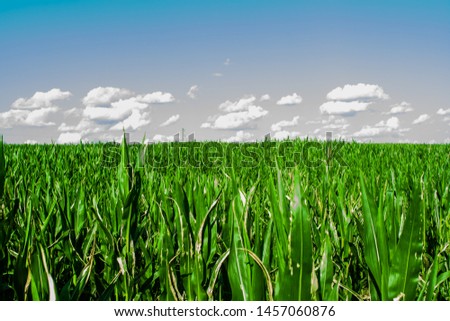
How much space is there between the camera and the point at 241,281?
959 millimetres

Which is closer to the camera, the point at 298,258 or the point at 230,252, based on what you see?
the point at 298,258

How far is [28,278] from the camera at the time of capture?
1077 millimetres

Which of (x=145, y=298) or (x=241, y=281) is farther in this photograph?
(x=145, y=298)

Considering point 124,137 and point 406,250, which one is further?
point 124,137

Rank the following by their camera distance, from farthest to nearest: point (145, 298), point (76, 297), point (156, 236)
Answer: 1. point (156, 236)
2. point (145, 298)
3. point (76, 297)

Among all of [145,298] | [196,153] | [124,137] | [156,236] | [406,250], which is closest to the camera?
[406,250]
